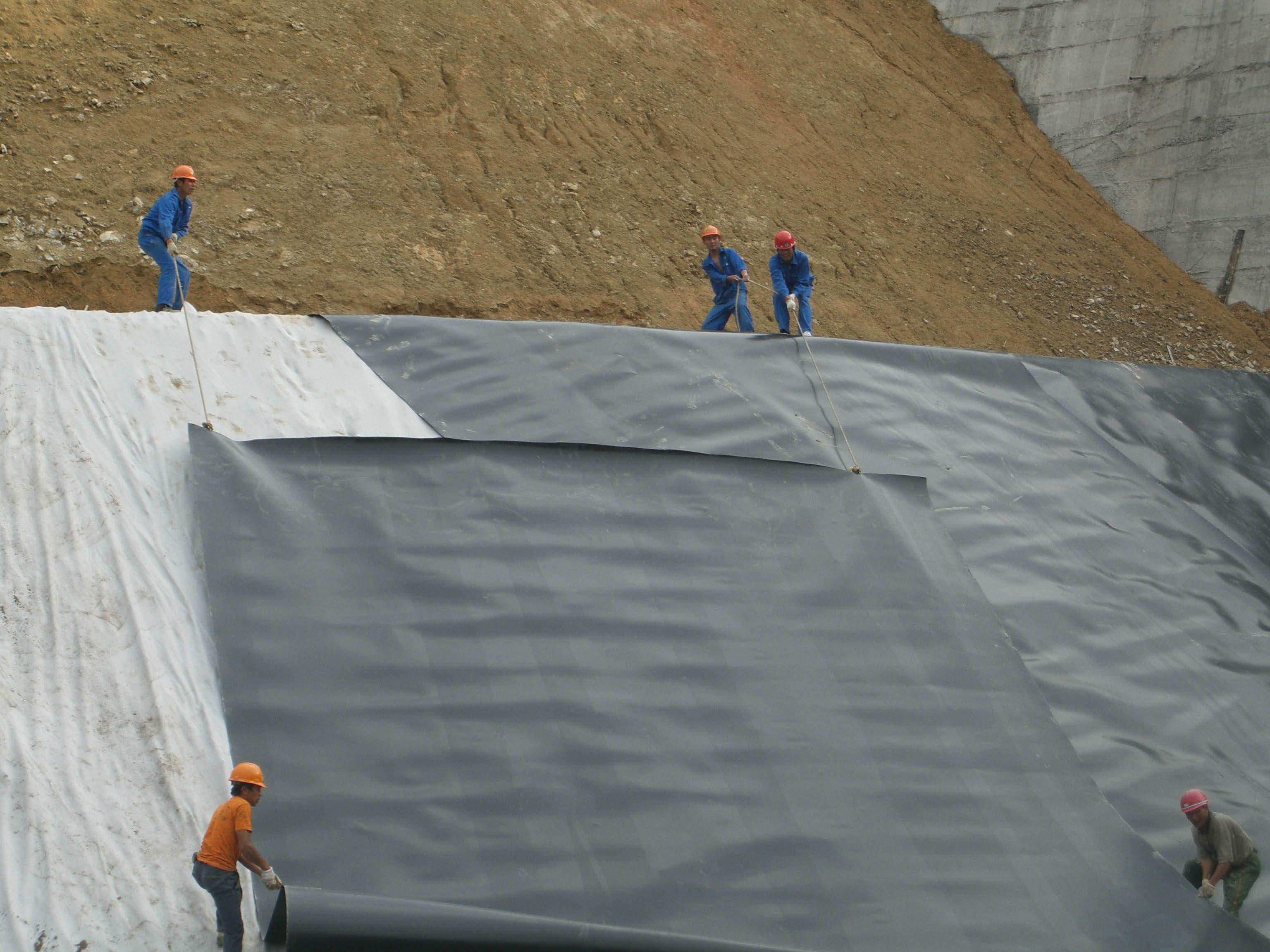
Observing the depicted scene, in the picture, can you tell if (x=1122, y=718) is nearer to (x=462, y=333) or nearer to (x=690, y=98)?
(x=462, y=333)

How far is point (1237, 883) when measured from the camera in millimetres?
4262

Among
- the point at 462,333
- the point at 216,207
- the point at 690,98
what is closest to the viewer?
the point at 462,333

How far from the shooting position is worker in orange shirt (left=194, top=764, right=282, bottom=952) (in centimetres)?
324

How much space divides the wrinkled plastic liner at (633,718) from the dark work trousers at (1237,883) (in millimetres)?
158

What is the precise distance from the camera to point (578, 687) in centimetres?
415

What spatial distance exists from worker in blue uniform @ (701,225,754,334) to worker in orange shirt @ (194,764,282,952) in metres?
4.78

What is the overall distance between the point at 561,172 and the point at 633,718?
714cm

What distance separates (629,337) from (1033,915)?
3.16 m

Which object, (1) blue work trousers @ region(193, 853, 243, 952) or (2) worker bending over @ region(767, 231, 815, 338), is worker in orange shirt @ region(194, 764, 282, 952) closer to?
(1) blue work trousers @ region(193, 853, 243, 952)

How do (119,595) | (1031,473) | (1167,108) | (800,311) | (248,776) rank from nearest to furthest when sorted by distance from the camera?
(248,776)
(119,595)
(1031,473)
(800,311)
(1167,108)

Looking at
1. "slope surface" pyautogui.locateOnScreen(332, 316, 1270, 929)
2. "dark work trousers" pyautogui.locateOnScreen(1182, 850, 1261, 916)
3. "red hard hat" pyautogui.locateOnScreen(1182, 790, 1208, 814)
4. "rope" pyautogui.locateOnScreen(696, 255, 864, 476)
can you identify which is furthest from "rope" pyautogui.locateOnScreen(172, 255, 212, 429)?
"dark work trousers" pyautogui.locateOnScreen(1182, 850, 1261, 916)

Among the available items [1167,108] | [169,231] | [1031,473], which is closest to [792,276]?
[1031,473]

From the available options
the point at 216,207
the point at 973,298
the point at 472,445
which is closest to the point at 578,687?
the point at 472,445

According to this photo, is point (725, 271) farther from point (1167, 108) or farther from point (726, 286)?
point (1167, 108)
